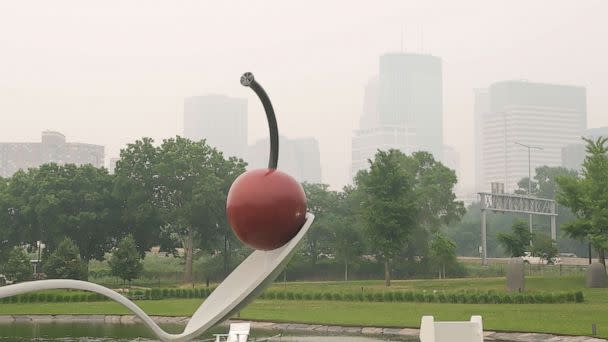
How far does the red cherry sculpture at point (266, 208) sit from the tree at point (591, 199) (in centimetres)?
2840

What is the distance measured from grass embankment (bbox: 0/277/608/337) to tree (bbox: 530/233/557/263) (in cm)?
1144

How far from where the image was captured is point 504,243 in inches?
1767

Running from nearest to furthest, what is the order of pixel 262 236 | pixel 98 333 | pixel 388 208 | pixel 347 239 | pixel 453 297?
pixel 262 236, pixel 98 333, pixel 453 297, pixel 388 208, pixel 347 239

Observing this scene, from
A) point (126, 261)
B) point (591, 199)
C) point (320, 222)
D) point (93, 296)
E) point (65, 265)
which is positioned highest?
point (591, 199)

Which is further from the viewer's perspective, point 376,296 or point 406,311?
point 376,296

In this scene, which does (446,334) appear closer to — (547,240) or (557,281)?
(557,281)

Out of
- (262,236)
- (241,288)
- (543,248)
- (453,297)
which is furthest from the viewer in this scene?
(543,248)

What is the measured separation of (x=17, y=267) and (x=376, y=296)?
2230cm

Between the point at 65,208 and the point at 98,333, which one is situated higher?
the point at 65,208

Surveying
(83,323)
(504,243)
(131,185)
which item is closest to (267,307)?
(83,323)

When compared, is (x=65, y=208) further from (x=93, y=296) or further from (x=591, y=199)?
(x=591, y=199)

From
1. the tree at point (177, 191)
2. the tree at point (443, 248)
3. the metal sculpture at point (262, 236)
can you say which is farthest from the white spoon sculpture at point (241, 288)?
the tree at point (177, 191)

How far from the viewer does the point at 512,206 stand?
6488 cm

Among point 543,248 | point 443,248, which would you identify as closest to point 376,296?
point 443,248
